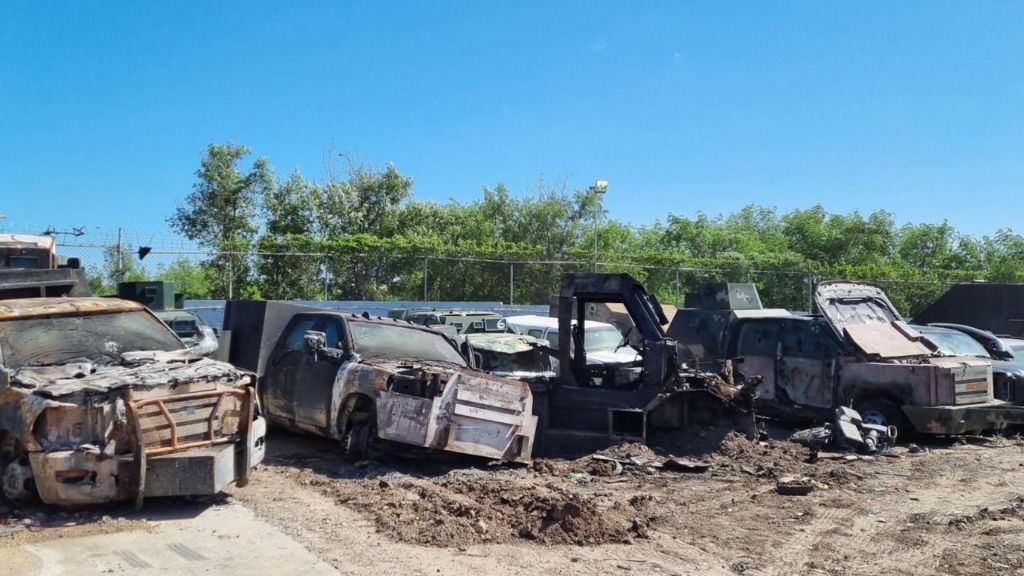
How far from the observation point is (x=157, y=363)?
702 centimetres

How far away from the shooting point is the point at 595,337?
49.6ft

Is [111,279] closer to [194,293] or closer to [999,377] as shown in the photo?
[194,293]

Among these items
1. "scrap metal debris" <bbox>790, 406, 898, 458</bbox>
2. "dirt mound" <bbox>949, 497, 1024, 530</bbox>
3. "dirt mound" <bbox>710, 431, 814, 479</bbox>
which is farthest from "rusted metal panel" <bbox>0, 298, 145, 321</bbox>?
"scrap metal debris" <bbox>790, 406, 898, 458</bbox>

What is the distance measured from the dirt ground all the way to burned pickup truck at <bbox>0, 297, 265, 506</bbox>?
32 centimetres

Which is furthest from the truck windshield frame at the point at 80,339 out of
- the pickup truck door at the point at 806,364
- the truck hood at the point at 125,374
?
the pickup truck door at the point at 806,364

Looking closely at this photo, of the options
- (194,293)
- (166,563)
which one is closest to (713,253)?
(194,293)

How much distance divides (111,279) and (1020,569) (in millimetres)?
17697

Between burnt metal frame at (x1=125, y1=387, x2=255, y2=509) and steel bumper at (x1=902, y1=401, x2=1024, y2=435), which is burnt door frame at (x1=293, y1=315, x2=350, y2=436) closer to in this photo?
burnt metal frame at (x1=125, y1=387, x2=255, y2=509)

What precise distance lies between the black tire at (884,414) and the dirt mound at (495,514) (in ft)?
17.2

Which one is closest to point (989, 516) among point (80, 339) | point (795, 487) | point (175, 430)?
point (795, 487)

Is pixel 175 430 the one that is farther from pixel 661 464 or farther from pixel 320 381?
pixel 661 464

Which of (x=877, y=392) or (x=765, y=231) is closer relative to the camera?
(x=877, y=392)

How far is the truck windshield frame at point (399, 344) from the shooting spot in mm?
9219

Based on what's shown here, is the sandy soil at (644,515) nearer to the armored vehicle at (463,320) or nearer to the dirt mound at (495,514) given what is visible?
the dirt mound at (495,514)
